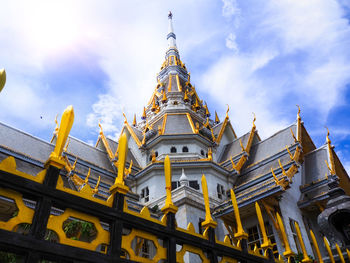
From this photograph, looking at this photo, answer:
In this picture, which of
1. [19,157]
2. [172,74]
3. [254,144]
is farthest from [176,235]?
[172,74]

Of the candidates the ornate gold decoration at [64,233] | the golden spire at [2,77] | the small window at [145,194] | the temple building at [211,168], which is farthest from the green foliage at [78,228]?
the small window at [145,194]

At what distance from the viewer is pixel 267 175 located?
19141mm

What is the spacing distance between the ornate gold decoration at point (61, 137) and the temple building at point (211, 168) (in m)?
9.61

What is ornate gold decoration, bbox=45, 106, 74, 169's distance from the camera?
2594mm

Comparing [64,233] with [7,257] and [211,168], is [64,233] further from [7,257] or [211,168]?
[211,168]

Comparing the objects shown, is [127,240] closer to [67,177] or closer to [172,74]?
[67,177]

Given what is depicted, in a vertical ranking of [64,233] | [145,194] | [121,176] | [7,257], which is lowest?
[64,233]

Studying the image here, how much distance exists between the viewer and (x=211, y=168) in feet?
69.6

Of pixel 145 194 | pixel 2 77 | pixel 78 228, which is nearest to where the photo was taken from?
pixel 2 77

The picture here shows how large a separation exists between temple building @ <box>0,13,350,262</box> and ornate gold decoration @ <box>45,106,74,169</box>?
31.5ft

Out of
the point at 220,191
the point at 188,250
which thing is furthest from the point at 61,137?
the point at 220,191

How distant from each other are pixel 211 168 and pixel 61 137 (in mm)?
19032

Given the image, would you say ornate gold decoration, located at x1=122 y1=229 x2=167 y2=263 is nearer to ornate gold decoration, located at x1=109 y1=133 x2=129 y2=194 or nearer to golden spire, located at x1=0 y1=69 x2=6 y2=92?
ornate gold decoration, located at x1=109 y1=133 x2=129 y2=194

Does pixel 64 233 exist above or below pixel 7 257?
below
